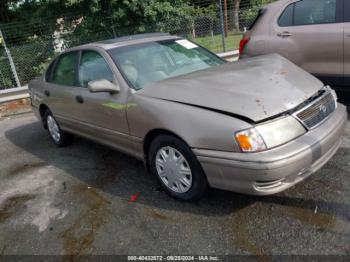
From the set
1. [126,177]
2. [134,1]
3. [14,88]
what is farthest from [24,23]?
[126,177]

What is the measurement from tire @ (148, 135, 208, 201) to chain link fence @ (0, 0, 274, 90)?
23.3 ft

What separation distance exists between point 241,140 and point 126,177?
185 cm

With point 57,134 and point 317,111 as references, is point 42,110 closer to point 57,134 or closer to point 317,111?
point 57,134

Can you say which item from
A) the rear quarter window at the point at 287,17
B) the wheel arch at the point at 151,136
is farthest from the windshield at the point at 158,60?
the rear quarter window at the point at 287,17

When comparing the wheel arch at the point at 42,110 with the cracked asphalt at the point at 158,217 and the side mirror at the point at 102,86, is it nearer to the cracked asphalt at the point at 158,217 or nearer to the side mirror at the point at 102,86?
the cracked asphalt at the point at 158,217

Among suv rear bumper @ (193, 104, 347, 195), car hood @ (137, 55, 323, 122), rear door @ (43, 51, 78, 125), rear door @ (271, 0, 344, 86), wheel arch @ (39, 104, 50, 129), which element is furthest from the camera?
wheel arch @ (39, 104, 50, 129)

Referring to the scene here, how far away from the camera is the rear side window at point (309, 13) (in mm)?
4984

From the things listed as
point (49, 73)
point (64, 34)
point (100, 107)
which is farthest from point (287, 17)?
point (64, 34)

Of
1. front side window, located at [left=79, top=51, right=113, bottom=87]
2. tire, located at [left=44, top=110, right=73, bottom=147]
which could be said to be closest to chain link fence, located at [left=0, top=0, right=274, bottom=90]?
tire, located at [left=44, top=110, right=73, bottom=147]

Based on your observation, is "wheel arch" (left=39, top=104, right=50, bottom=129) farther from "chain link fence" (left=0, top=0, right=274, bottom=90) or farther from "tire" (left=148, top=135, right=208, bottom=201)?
"chain link fence" (left=0, top=0, right=274, bottom=90)

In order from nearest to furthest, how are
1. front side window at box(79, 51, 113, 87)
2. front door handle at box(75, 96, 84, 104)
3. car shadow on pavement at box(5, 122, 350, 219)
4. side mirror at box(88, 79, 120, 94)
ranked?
car shadow on pavement at box(5, 122, 350, 219) → side mirror at box(88, 79, 120, 94) → front side window at box(79, 51, 113, 87) → front door handle at box(75, 96, 84, 104)

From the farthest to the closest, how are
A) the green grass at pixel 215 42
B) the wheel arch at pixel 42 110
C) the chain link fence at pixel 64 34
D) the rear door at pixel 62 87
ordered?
the green grass at pixel 215 42, the chain link fence at pixel 64 34, the wheel arch at pixel 42 110, the rear door at pixel 62 87

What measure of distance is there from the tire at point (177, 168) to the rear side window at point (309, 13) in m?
3.18

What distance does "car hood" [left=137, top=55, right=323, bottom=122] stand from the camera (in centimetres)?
293
